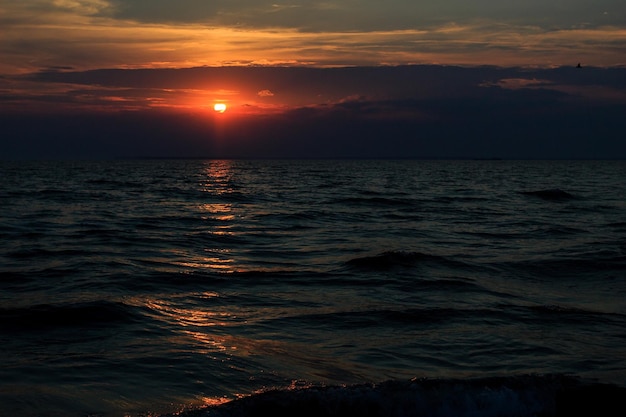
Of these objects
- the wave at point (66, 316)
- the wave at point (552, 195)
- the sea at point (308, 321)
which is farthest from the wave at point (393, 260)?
the wave at point (552, 195)

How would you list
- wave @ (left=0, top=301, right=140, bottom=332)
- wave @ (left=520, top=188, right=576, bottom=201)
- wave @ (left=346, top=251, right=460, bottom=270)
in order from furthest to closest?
wave @ (left=520, top=188, right=576, bottom=201)
wave @ (left=346, top=251, right=460, bottom=270)
wave @ (left=0, top=301, right=140, bottom=332)

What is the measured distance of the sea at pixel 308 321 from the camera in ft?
21.5

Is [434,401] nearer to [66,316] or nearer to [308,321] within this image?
[308,321]

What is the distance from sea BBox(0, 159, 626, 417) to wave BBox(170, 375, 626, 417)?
18 millimetres

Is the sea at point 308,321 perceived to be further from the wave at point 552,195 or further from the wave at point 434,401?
the wave at point 552,195

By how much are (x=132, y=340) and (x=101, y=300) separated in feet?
8.16

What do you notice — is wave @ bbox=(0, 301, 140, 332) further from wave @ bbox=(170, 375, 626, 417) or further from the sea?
wave @ bbox=(170, 375, 626, 417)

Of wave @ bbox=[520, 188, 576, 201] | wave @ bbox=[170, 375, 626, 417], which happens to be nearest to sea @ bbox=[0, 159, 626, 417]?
wave @ bbox=[170, 375, 626, 417]

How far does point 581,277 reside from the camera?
1452cm

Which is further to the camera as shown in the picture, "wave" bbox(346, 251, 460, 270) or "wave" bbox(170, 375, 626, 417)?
"wave" bbox(346, 251, 460, 270)

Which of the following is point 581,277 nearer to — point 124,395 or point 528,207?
point 124,395

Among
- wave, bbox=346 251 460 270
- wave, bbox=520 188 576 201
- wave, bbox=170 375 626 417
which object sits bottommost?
wave, bbox=520 188 576 201

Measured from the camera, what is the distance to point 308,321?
10.2m

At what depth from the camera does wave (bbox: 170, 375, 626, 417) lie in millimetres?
6191
